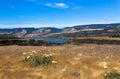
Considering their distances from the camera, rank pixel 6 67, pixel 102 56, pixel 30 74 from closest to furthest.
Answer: pixel 30 74 < pixel 6 67 < pixel 102 56

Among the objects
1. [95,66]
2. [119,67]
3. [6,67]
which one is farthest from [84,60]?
[6,67]

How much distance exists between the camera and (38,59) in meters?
26.4

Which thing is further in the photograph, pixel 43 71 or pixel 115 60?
pixel 115 60

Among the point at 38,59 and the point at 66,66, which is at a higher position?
the point at 38,59

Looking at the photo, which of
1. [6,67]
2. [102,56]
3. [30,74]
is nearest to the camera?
[30,74]

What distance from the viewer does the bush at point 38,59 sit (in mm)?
25969

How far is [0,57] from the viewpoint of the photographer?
28766 mm

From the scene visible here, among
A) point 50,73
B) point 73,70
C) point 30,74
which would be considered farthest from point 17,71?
point 73,70

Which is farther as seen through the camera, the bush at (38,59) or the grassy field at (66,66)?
the bush at (38,59)

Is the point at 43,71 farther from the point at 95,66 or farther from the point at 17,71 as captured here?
the point at 95,66

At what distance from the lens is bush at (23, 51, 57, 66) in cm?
2597

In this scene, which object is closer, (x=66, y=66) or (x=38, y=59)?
(x=66, y=66)

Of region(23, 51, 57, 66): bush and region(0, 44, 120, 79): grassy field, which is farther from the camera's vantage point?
region(23, 51, 57, 66): bush

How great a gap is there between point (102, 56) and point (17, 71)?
9391 mm
